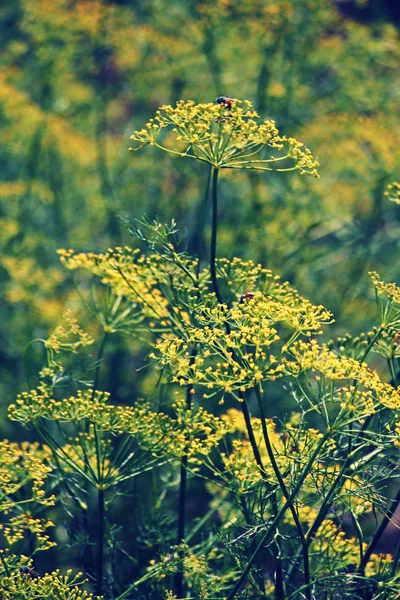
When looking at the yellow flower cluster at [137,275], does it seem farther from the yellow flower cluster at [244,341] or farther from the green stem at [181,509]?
the yellow flower cluster at [244,341]

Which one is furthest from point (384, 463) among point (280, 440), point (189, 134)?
point (189, 134)

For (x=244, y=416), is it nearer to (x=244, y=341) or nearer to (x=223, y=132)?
(x=244, y=341)

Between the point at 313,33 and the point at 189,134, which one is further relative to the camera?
the point at 313,33

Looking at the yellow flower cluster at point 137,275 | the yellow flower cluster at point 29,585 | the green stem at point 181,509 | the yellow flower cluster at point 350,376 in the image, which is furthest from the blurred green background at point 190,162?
the yellow flower cluster at point 350,376

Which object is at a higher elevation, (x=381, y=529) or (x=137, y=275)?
(x=137, y=275)

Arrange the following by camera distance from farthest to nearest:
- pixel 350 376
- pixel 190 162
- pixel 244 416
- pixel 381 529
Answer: pixel 190 162, pixel 381 529, pixel 244 416, pixel 350 376

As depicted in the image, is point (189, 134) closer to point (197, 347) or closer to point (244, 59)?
point (197, 347)

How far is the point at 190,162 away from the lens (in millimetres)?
6102

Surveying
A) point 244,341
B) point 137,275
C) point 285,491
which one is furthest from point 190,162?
point 285,491

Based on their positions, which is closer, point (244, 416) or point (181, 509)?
point (244, 416)

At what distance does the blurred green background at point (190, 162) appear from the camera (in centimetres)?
538

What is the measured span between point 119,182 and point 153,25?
1.36 metres

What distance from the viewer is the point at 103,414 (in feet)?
7.76

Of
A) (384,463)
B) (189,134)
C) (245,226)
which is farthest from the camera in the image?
(245,226)
